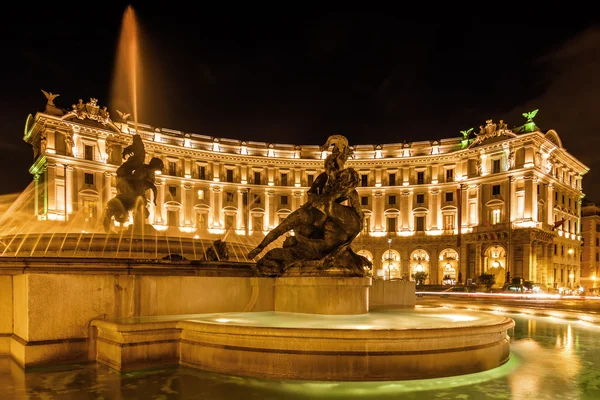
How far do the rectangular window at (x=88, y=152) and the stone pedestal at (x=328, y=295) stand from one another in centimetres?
4977

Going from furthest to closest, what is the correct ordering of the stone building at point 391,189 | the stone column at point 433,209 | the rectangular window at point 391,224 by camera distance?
the rectangular window at point 391,224 < the stone column at point 433,209 < the stone building at point 391,189

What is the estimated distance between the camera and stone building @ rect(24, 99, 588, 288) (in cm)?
5297

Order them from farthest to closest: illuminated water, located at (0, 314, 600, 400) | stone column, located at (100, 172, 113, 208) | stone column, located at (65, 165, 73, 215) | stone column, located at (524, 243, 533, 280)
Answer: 1. stone column, located at (100, 172, 113, 208)
2. stone column, located at (524, 243, 533, 280)
3. stone column, located at (65, 165, 73, 215)
4. illuminated water, located at (0, 314, 600, 400)

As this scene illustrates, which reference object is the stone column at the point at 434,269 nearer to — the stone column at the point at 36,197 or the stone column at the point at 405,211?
the stone column at the point at 405,211

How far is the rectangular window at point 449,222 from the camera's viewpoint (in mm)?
62406

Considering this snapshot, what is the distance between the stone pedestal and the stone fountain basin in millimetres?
1344

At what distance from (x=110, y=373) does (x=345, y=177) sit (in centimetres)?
568

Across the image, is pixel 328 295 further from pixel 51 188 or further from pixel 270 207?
pixel 270 207

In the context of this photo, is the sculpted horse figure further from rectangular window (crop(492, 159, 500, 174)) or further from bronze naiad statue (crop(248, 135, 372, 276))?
rectangular window (crop(492, 159, 500, 174))

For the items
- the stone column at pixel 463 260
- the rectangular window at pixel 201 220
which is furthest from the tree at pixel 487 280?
the rectangular window at pixel 201 220

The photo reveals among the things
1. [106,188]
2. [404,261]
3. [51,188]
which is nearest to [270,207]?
[404,261]

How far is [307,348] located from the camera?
6.67m

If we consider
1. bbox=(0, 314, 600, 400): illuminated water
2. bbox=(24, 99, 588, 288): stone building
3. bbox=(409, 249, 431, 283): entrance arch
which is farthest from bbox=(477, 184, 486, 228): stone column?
bbox=(0, 314, 600, 400): illuminated water

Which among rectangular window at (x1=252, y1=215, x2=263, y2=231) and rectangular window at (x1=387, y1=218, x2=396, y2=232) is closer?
rectangular window at (x1=252, y1=215, x2=263, y2=231)
